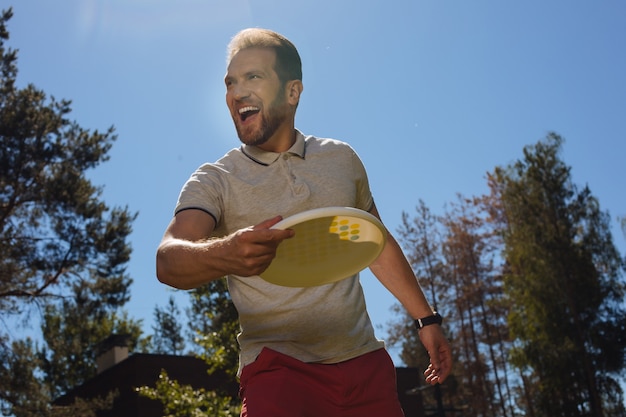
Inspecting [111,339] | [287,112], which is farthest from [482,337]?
[287,112]

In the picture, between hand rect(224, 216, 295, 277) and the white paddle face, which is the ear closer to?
the white paddle face

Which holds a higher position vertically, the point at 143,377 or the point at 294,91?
the point at 143,377

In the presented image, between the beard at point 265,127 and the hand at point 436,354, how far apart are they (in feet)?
3.53

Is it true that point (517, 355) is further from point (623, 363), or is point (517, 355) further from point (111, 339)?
point (111, 339)

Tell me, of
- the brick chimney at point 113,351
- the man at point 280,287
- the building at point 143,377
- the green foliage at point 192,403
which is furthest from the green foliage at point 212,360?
the man at point 280,287

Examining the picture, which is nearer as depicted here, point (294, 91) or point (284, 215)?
point (284, 215)

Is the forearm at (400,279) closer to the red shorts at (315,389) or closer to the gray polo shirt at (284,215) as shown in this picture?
the gray polo shirt at (284,215)

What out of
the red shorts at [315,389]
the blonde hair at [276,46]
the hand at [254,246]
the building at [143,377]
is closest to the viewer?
the hand at [254,246]

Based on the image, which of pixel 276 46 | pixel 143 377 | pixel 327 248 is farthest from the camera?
pixel 143 377

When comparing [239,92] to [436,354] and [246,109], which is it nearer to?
[246,109]

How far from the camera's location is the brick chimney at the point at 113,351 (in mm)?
26141

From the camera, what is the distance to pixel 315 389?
248 cm

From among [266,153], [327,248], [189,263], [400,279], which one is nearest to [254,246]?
[189,263]

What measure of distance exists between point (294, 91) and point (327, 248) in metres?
0.97
